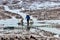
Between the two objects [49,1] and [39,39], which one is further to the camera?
[49,1]

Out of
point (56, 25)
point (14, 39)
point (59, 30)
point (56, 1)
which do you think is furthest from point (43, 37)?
point (56, 1)

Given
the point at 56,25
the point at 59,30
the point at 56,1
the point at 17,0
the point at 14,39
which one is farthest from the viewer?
the point at 17,0

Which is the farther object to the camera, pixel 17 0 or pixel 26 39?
pixel 17 0

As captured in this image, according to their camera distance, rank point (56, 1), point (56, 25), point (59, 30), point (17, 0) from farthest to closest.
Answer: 1. point (17, 0)
2. point (56, 1)
3. point (56, 25)
4. point (59, 30)

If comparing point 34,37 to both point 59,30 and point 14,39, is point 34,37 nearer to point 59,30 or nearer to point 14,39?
point 14,39

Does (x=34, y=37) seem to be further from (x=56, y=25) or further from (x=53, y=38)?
(x=56, y=25)

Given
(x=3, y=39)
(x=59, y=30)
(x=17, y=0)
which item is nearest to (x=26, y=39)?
(x=3, y=39)

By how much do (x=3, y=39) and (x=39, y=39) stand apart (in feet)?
6.40

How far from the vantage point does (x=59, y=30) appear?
60.3ft

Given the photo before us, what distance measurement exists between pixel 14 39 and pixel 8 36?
462mm

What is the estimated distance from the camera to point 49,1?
1874 inches

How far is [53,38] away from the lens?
14.6m

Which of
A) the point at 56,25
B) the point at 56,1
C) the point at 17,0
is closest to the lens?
the point at 56,25

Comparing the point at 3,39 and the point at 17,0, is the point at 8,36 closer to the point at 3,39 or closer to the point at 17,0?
the point at 3,39
